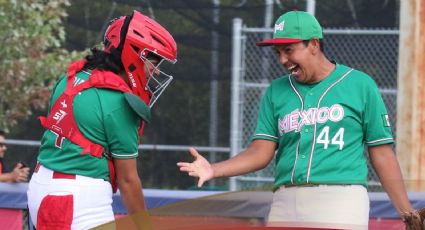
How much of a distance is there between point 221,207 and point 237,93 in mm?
6682

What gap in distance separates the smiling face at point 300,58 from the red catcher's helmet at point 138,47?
1.75 ft

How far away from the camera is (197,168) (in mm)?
4855

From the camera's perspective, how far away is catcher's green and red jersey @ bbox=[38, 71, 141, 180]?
492 centimetres

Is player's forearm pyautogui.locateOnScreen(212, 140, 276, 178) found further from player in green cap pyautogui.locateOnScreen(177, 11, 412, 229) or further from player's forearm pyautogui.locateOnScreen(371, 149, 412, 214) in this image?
player's forearm pyautogui.locateOnScreen(371, 149, 412, 214)

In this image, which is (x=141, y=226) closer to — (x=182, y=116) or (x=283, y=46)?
(x=283, y=46)

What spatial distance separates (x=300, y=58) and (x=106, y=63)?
904 mm

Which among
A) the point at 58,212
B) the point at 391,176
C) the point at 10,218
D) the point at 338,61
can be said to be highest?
the point at 338,61

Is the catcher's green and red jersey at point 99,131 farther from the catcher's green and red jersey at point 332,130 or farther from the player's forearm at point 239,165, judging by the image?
the catcher's green and red jersey at point 332,130

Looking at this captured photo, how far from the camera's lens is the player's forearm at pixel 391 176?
203 inches

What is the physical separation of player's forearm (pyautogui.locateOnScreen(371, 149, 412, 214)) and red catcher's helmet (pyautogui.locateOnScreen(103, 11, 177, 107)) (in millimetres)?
1070

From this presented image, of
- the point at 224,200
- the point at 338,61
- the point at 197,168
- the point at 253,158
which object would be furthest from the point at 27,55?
the point at 224,200

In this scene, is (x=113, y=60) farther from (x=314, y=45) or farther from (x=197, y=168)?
(x=314, y=45)

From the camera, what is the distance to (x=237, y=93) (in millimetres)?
10461

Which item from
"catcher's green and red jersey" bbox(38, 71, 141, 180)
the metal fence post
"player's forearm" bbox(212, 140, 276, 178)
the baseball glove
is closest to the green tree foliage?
the metal fence post
